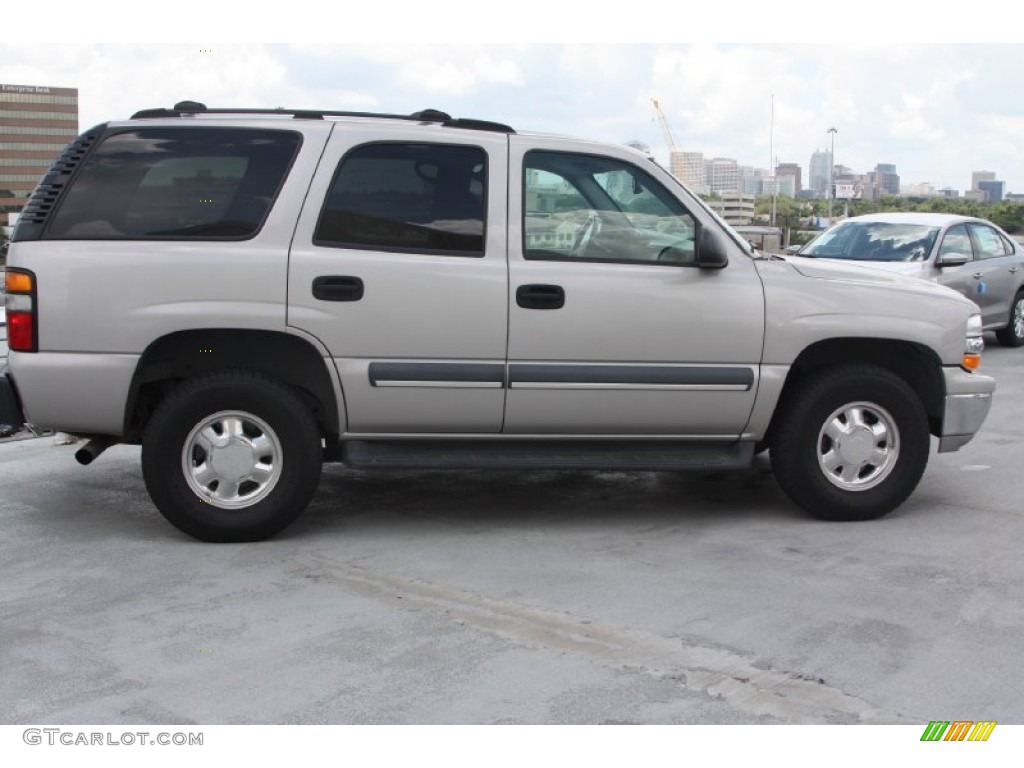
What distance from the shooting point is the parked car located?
519 inches

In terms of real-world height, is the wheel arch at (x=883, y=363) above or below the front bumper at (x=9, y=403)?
above

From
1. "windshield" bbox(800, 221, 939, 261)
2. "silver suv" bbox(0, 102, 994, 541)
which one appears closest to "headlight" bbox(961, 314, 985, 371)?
"silver suv" bbox(0, 102, 994, 541)

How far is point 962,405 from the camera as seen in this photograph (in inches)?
250

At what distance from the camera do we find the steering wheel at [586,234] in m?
5.89

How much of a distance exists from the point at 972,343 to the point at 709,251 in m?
1.59

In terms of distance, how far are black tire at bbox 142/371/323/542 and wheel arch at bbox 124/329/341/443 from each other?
10cm

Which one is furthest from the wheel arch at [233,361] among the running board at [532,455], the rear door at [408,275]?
the running board at [532,455]

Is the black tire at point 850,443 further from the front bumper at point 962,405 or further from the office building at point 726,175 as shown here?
the office building at point 726,175

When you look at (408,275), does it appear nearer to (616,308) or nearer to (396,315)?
(396,315)

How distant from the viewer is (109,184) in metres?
5.65

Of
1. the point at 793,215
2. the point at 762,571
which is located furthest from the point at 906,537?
the point at 793,215

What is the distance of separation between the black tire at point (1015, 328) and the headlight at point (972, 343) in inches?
365

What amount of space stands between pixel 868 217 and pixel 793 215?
282 ft

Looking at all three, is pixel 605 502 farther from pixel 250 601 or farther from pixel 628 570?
pixel 250 601
